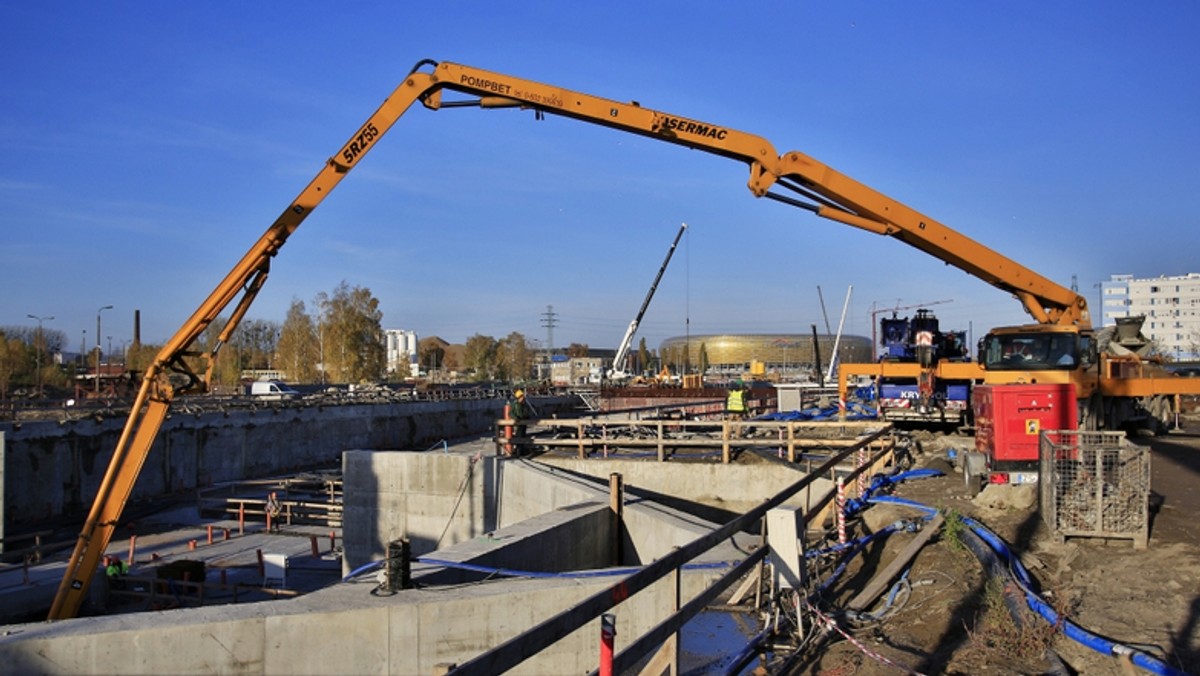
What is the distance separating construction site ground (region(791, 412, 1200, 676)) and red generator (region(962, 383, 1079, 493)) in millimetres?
1325


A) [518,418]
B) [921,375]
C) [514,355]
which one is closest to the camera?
[518,418]

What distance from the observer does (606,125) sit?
17.0m

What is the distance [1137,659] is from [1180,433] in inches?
837

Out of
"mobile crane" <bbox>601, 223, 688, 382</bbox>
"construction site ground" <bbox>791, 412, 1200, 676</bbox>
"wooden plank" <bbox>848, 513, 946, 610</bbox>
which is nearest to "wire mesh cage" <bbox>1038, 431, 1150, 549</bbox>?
"construction site ground" <bbox>791, 412, 1200, 676</bbox>

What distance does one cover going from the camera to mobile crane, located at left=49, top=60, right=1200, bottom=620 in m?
15.5

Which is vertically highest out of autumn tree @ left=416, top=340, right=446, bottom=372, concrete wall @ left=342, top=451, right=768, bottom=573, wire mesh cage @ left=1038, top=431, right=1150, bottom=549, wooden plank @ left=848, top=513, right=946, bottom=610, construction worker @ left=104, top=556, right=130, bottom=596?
autumn tree @ left=416, top=340, right=446, bottom=372

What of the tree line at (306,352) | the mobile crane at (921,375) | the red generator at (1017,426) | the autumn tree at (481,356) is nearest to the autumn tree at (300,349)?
the tree line at (306,352)

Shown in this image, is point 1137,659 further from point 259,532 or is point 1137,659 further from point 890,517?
point 259,532

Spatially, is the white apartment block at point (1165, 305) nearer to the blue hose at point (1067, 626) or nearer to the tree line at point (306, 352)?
the tree line at point (306, 352)

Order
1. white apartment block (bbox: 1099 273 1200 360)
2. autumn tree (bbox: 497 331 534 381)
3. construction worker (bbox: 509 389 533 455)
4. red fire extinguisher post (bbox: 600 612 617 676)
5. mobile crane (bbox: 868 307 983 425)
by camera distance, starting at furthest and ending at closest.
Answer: white apartment block (bbox: 1099 273 1200 360) < autumn tree (bbox: 497 331 534 381) < mobile crane (bbox: 868 307 983 425) < construction worker (bbox: 509 389 533 455) < red fire extinguisher post (bbox: 600 612 617 676)

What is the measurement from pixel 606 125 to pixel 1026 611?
12.6 m

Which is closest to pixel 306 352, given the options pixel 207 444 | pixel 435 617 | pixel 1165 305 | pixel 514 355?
pixel 514 355

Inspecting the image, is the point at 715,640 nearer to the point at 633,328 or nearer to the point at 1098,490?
the point at 1098,490

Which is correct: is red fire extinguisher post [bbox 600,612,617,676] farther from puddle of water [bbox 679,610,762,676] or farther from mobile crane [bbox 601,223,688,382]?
mobile crane [bbox 601,223,688,382]
